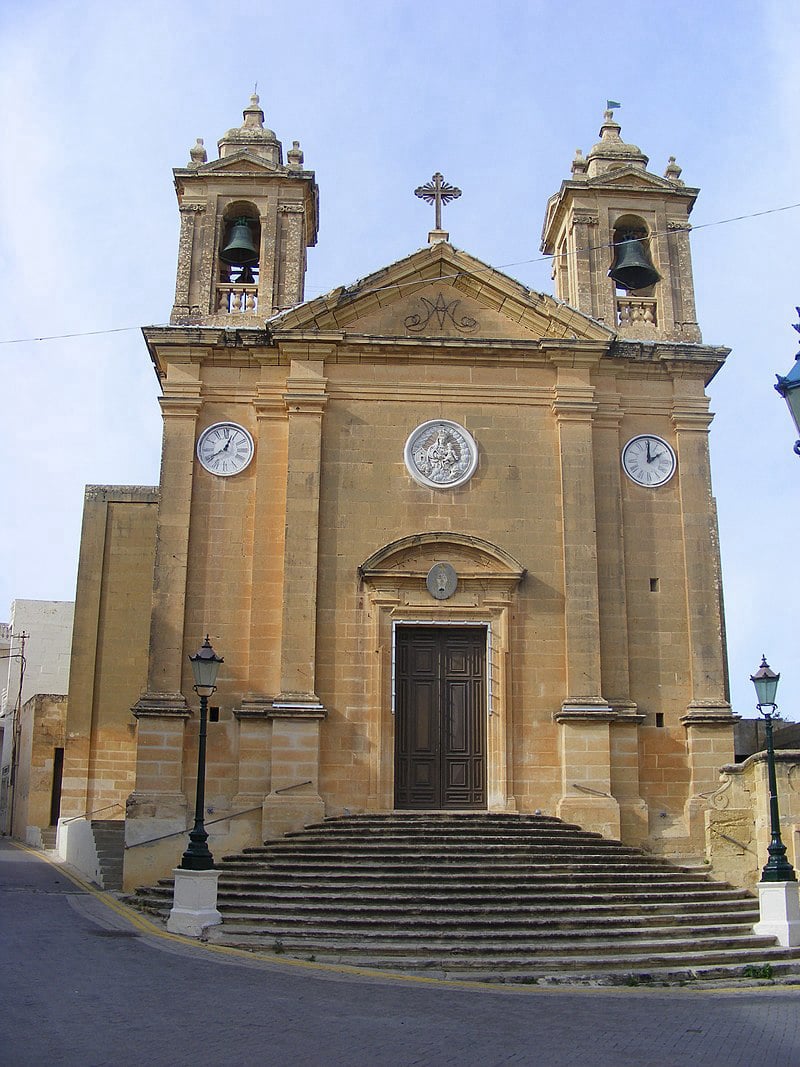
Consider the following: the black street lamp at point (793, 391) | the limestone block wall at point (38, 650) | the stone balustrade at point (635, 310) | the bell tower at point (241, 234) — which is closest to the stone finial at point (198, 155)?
the bell tower at point (241, 234)

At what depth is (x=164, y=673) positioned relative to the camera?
1755 centimetres

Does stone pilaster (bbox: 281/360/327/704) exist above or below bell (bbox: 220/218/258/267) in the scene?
below

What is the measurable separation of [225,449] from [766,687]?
29.4ft

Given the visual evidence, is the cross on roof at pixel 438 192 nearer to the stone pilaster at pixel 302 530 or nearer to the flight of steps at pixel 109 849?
the stone pilaster at pixel 302 530

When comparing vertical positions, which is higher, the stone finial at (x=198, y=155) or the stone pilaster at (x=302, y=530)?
the stone finial at (x=198, y=155)

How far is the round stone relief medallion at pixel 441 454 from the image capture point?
18656 millimetres

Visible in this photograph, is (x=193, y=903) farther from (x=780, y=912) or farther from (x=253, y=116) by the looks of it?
(x=253, y=116)

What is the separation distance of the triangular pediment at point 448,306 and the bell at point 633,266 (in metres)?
1.71

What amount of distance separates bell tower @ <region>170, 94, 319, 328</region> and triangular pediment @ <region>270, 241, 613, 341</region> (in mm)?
1270

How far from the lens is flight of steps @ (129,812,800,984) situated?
12.9 metres

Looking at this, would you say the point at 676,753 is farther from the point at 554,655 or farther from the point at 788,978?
the point at 788,978

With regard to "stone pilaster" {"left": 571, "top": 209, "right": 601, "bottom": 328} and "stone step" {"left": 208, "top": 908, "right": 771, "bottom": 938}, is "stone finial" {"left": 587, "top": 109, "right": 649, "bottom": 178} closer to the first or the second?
"stone pilaster" {"left": 571, "top": 209, "right": 601, "bottom": 328}

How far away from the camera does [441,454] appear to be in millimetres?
18781

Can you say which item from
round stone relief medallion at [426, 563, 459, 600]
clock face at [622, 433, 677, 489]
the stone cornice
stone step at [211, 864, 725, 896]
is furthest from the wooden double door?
clock face at [622, 433, 677, 489]
